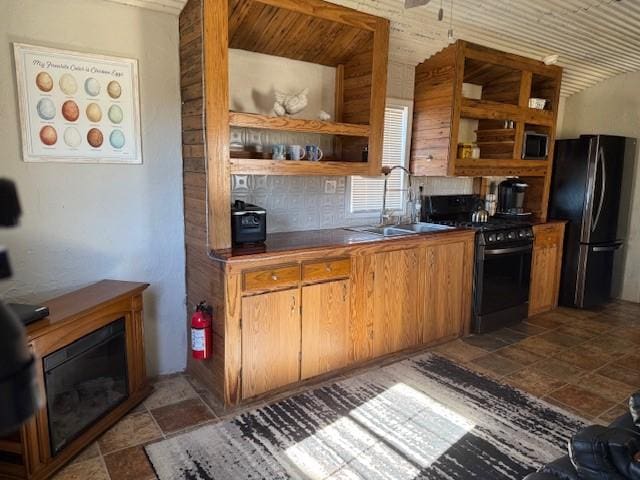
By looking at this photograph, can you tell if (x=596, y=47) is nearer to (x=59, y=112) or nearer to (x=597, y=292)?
(x=597, y=292)

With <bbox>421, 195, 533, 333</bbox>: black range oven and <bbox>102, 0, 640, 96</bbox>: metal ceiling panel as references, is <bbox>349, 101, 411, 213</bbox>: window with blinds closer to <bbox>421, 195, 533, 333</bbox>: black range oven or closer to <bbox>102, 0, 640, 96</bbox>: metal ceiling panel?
<bbox>421, 195, 533, 333</bbox>: black range oven

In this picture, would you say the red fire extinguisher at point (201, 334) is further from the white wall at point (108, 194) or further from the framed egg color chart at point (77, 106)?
the framed egg color chart at point (77, 106)

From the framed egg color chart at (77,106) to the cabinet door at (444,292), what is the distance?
7.53 feet

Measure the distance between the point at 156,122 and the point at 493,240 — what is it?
285cm

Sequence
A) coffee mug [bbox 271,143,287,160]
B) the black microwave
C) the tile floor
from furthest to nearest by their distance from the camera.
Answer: the black microwave
coffee mug [bbox 271,143,287,160]
the tile floor

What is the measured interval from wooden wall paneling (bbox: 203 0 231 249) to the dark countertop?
0.15 meters

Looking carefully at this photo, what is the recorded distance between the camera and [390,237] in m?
3.21

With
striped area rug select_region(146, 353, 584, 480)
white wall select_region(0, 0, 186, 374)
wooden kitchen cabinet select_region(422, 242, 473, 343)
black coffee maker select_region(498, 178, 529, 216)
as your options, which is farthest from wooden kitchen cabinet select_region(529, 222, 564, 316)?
white wall select_region(0, 0, 186, 374)

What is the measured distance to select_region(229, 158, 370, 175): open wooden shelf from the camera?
2631 mm

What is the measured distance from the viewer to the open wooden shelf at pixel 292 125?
2.60 meters

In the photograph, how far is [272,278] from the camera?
8.54ft

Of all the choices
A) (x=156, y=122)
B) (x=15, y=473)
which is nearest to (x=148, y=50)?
(x=156, y=122)

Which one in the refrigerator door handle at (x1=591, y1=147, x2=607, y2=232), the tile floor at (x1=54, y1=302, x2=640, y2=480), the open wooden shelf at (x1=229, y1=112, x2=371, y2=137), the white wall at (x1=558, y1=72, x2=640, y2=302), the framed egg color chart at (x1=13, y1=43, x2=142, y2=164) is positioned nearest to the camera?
the tile floor at (x1=54, y1=302, x2=640, y2=480)

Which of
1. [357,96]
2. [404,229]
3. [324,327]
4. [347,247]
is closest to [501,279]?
[404,229]
